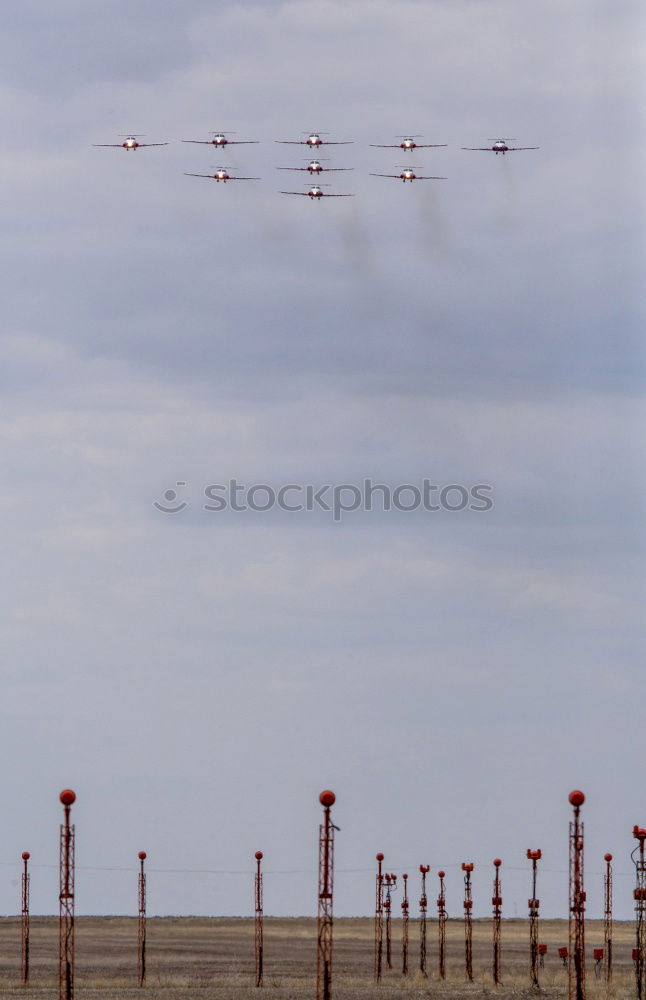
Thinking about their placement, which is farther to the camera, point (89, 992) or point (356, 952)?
point (356, 952)

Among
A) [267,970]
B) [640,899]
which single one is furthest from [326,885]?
[267,970]

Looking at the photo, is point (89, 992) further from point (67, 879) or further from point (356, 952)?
point (356, 952)

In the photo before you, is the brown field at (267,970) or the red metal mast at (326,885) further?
the brown field at (267,970)

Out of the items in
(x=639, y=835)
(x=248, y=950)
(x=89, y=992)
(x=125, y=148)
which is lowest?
(x=248, y=950)

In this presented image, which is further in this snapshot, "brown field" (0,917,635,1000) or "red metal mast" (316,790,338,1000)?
"brown field" (0,917,635,1000)

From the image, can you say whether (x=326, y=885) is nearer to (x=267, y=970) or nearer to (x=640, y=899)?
(x=640, y=899)

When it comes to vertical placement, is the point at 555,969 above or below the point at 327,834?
below

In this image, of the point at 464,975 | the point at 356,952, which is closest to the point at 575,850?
the point at 464,975

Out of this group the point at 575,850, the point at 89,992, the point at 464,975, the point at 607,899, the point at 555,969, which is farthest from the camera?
the point at 555,969
